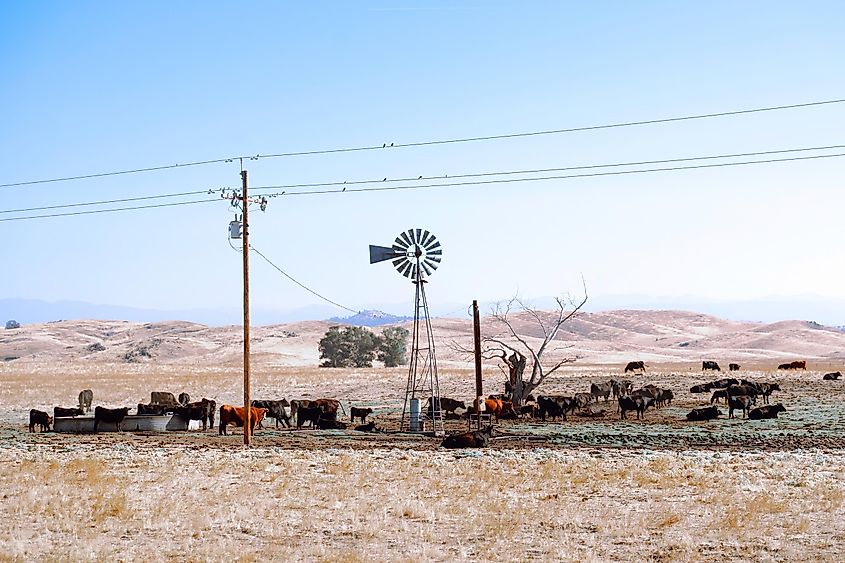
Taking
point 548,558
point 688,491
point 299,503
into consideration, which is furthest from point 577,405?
point 548,558

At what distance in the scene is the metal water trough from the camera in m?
32.3

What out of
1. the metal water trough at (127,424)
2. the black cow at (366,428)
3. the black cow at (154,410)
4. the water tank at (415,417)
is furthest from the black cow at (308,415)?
the black cow at (154,410)

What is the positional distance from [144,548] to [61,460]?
1078cm

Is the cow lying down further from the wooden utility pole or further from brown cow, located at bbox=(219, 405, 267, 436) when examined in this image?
brown cow, located at bbox=(219, 405, 267, 436)

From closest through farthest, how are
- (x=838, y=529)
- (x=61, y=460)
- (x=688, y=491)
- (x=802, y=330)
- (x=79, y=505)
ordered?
(x=838, y=529) → (x=79, y=505) → (x=688, y=491) → (x=61, y=460) → (x=802, y=330)

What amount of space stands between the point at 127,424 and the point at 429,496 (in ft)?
59.6

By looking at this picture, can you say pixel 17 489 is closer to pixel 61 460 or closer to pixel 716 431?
pixel 61 460

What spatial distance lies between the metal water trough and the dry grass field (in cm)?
119

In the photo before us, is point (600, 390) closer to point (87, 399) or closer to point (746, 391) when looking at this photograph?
point (746, 391)

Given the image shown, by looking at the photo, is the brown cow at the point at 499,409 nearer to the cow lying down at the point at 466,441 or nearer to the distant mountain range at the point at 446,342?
the cow lying down at the point at 466,441

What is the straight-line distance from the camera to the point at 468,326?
18750 cm

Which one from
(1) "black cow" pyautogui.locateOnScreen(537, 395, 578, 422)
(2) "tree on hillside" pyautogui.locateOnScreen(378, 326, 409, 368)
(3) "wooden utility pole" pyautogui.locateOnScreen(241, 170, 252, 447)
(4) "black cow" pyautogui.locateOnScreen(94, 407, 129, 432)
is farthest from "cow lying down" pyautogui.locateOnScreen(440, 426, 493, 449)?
(2) "tree on hillside" pyautogui.locateOnScreen(378, 326, 409, 368)

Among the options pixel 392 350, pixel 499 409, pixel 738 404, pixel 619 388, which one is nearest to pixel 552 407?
pixel 499 409

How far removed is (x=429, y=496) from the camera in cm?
1730
